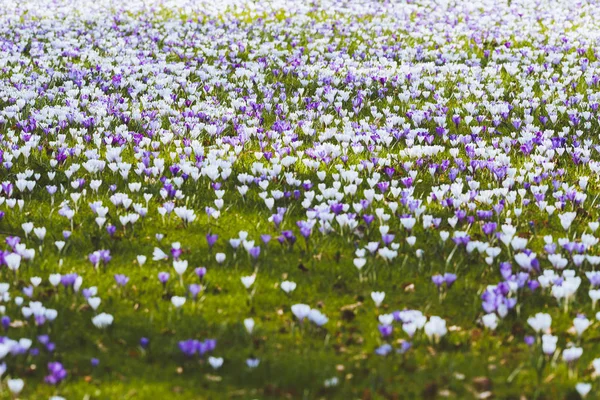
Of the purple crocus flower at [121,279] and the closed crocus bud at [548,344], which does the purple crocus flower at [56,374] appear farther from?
the closed crocus bud at [548,344]

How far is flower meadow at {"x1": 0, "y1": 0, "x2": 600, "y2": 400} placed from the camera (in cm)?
461

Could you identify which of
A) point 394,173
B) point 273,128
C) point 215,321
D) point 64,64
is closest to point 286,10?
point 64,64

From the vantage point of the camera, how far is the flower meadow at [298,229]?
15.1 ft

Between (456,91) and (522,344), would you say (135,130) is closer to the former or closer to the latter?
(456,91)

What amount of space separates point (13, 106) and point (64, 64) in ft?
13.4

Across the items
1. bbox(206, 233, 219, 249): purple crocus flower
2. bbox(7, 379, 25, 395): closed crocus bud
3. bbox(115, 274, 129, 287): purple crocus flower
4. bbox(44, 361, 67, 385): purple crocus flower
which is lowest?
bbox(7, 379, 25, 395): closed crocus bud

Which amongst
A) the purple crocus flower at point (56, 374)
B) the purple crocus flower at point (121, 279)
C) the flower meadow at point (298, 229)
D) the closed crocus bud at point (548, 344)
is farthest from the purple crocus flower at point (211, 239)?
the closed crocus bud at point (548, 344)

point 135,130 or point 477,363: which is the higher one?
point 135,130

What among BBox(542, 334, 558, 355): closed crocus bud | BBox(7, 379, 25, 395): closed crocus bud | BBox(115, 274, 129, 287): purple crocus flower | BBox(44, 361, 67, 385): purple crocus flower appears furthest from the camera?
BBox(115, 274, 129, 287): purple crocus flower

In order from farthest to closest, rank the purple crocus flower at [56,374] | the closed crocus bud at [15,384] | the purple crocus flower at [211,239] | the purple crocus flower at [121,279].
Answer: the purple crocus flower at [211,239] → the purple crocus flower at [121,279] → the purple crocus flower at [56,374] → the closed crocus bud at [15,384]

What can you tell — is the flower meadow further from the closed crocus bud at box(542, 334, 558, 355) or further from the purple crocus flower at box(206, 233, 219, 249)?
the purple crocus flower at box(206, 233, 219, 249)

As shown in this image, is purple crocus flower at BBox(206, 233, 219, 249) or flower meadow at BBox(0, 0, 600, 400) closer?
flower meadow at BBox(0, 0, 600, 400)

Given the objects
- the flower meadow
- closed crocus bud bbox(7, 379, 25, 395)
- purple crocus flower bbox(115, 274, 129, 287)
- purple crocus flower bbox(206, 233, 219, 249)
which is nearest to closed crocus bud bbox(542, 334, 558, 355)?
the flower meadow

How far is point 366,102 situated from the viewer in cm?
1172
